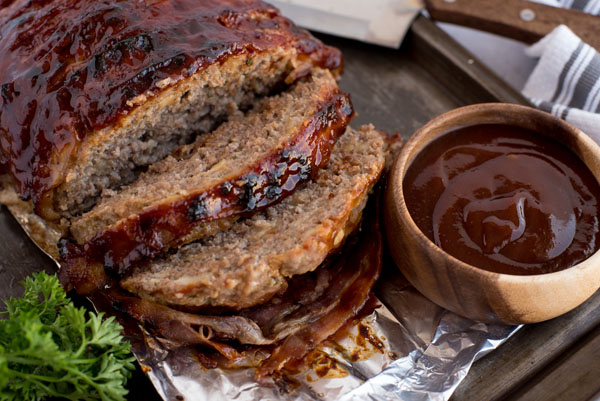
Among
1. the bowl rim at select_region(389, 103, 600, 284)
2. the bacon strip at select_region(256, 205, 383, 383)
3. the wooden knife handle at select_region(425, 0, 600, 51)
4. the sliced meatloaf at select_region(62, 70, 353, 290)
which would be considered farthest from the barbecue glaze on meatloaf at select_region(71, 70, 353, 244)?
the wooden knife handle at select_region(425, 0, 600, 51)

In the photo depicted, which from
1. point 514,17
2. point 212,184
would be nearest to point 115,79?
point 212,184

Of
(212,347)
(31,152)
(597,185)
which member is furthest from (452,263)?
(31,152)

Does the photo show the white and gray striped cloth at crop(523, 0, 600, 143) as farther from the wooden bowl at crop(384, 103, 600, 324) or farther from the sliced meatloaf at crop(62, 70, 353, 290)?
the sliced meatloaf at crop(62, 70, 353, 290)

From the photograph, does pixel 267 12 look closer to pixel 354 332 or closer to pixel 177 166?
pixel 177 166

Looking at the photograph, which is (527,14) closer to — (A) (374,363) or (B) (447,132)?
(B) (447,132)

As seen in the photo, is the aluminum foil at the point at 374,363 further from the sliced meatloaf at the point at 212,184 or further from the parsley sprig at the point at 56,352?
the sliced meatloaf at the point at 212,184

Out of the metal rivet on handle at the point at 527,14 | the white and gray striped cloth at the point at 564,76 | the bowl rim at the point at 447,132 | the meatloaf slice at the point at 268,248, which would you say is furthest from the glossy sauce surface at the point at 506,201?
the metal rivet on handle at the point at 527,14
